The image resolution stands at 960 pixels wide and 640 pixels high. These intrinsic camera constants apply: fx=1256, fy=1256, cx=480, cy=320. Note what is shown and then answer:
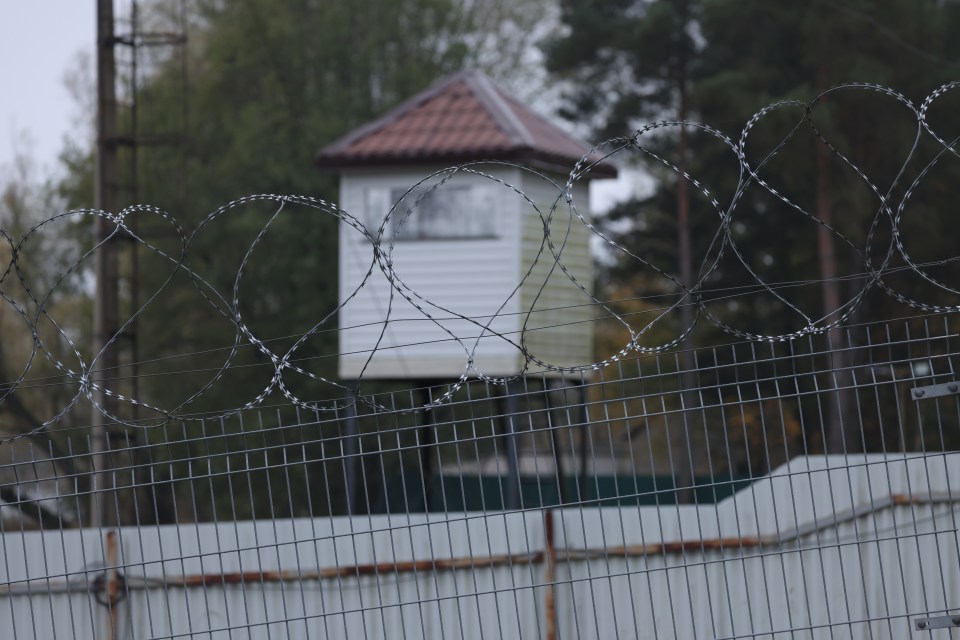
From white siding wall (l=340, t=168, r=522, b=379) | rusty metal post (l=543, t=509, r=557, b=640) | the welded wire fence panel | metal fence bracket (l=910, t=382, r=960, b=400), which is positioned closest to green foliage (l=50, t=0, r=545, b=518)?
the welded wire fence panel

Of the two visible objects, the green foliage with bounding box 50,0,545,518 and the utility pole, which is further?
the green foliage with bounding box 50,0,545,518

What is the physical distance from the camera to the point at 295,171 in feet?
76.9

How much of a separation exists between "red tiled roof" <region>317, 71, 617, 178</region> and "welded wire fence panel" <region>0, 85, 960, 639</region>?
16.2 inches

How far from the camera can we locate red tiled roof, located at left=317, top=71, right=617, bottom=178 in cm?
1519

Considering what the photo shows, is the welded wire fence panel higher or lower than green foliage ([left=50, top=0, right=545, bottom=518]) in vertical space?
lower

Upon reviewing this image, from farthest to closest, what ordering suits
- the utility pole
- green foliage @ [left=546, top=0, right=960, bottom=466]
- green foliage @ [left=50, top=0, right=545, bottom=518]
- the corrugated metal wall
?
green foliage @ [left=50, top=0, right=545, bottom=518]
green foliage @ [left=546, top=0, right=960, bottom=466]
the utility pole
the corrugated metal wall

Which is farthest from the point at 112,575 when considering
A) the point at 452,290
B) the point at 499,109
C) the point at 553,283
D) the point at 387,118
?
the point at 387,118

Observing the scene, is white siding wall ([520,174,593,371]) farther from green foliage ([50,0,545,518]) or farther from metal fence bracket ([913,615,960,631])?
metal fence bracket ([913,615,960,631])

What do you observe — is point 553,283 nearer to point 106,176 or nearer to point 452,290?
point 452,290

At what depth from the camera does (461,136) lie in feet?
51.1

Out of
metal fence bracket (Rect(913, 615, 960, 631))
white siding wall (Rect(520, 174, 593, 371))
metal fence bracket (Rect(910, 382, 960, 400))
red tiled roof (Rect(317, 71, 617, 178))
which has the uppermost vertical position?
red tiled roof (Rect(317, 71, 617, 178))

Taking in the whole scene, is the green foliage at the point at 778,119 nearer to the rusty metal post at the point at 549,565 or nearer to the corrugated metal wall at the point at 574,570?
the corrugated metal wall at the point at 574,570

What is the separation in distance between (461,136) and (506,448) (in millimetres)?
4421

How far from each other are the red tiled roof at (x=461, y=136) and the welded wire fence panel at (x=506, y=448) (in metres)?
0.41
